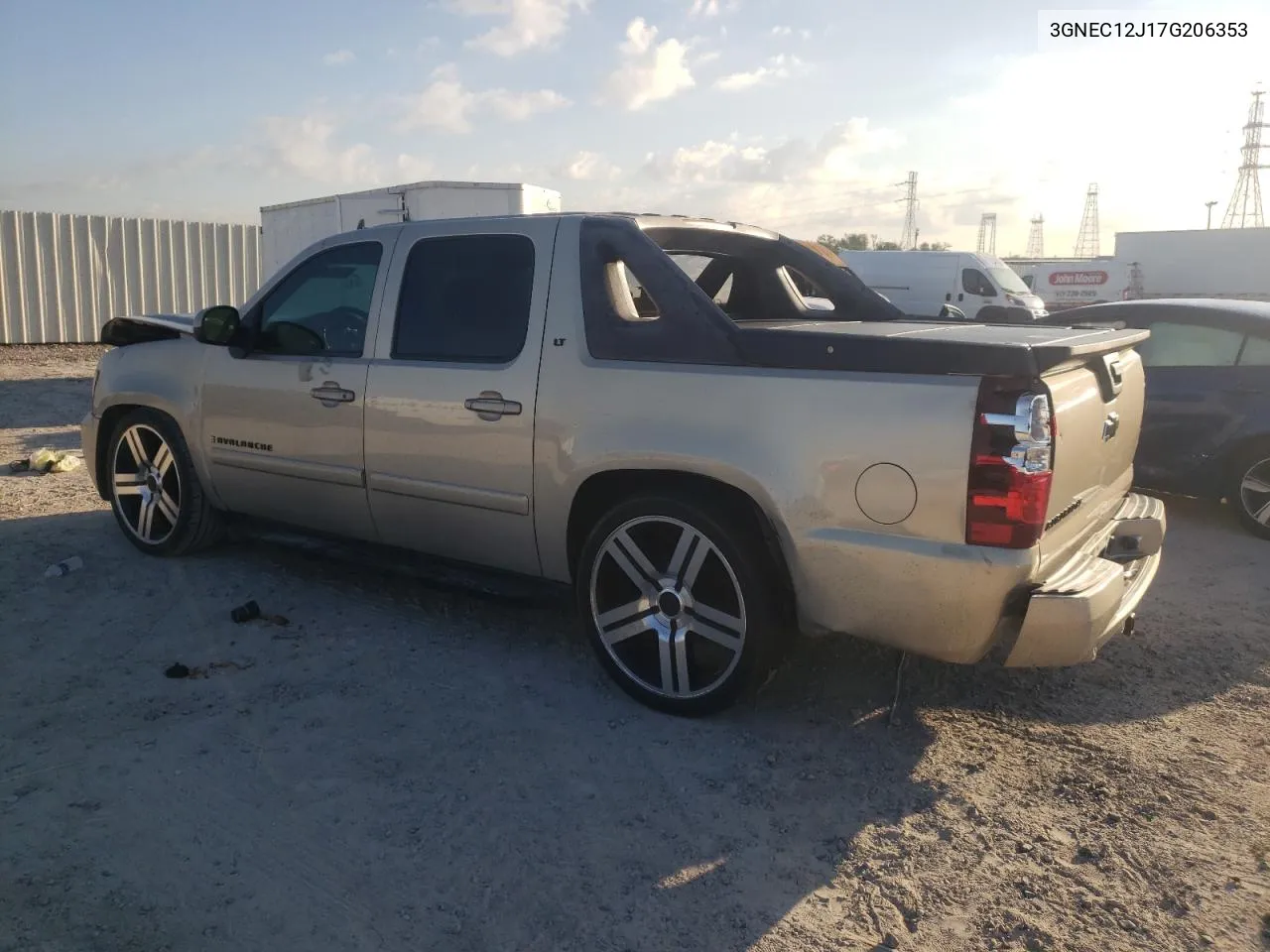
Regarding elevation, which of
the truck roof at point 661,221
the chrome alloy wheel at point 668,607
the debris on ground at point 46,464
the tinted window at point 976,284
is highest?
the tinted window at point 976,284

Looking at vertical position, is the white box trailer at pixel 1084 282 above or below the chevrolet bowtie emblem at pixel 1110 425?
above

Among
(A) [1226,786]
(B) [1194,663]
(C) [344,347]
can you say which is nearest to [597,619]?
(C) [344,347]

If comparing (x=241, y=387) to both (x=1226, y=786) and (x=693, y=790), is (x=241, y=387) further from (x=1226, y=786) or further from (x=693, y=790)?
(x=1226, y=786)

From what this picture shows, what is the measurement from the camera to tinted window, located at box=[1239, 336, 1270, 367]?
260 inches

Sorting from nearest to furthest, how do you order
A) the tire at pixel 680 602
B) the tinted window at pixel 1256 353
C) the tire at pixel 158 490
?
the tire at pixel 680 602, the tire at pixel 158 490, the tinted window at pixel 1256 353

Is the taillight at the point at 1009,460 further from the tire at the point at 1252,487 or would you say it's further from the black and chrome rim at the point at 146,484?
the tire at the point at 1252,487

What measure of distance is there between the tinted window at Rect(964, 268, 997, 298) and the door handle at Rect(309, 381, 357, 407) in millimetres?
20494

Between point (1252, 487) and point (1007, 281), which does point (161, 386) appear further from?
point (1007, 281)

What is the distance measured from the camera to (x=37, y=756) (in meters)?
3.40

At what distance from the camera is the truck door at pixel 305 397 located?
15.1ft

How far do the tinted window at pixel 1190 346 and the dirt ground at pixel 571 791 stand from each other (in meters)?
2.53

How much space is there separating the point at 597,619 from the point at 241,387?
7.96ft

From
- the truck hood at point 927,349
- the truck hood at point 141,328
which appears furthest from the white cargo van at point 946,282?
the truck hood at point 927,349

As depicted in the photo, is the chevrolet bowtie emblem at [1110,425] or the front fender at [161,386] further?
the front fender at [161,386]
